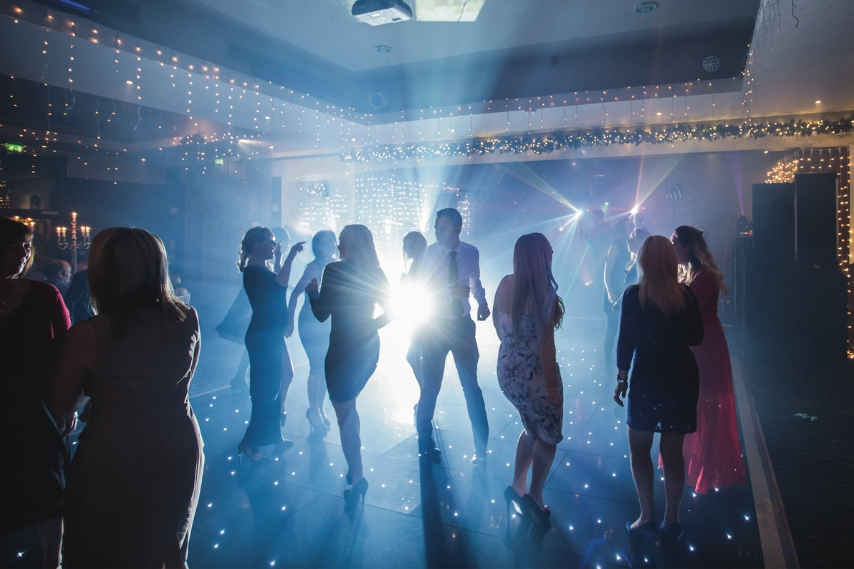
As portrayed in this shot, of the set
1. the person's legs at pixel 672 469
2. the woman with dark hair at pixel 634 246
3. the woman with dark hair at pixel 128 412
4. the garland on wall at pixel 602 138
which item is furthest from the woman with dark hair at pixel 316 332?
the garland on wall at pixel 602 138

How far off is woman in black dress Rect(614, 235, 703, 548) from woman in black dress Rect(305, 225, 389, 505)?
54.7 inches

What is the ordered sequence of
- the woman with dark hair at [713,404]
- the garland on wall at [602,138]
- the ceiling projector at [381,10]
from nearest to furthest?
the woman with dark hair at [713,404] → the ceiling projector at [381,10] → the garland on wall at [602,138]

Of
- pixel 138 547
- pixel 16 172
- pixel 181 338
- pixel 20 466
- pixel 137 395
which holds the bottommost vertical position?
pixel 138 547

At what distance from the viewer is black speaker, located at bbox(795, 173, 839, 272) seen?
641 centimetres

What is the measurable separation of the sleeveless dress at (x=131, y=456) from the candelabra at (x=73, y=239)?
31.4 ft

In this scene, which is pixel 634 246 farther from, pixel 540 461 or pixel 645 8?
pixel 540 461

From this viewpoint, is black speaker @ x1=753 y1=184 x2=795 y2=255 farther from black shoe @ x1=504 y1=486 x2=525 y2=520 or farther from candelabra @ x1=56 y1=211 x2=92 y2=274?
candelabra @ x1=56 y1=211 x2=92 y2=274

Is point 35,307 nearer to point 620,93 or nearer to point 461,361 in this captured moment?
point 461,361

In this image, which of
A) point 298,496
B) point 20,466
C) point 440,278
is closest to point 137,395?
point 20,466

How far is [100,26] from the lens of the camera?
156 inches

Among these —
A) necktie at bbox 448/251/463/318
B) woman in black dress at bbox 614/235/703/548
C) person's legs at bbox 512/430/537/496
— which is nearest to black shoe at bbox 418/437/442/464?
person's legs at bbox 512/430/537/496

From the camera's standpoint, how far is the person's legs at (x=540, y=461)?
2.51 meters

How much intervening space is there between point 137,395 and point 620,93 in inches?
233

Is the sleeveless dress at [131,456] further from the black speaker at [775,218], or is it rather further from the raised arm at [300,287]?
the black speaker at [775,218]
